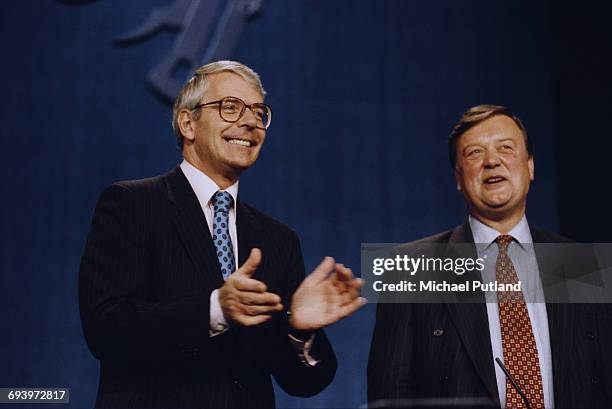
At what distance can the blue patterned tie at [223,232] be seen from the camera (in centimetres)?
209

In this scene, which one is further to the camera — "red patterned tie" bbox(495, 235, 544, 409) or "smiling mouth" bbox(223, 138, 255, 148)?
"smiling mouth" bbox(223, 138, 255, 148)

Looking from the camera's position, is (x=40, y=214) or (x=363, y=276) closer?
(x=363, y=276)

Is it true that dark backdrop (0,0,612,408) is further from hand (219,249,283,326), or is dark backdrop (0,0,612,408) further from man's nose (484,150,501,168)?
hand (219,249,283,326)

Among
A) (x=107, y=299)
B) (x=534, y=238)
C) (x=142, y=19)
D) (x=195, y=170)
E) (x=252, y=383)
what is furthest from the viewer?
(x=142, y=19)

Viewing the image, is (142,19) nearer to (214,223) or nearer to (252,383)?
(214,223)

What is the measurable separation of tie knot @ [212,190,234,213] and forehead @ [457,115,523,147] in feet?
2.54

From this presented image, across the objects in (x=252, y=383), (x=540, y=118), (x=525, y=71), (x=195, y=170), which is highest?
(x=525, y=71)

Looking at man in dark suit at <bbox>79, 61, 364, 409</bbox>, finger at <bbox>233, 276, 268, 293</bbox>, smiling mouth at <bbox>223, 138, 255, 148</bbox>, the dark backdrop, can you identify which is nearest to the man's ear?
man in dark suit at <bbox>79, 61, 364, 409</bbox>

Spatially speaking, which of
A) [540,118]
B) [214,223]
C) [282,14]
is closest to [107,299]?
[214,223]

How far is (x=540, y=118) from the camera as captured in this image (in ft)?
9.61

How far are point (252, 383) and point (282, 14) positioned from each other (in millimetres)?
1459

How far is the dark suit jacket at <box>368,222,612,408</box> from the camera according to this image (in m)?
2.15

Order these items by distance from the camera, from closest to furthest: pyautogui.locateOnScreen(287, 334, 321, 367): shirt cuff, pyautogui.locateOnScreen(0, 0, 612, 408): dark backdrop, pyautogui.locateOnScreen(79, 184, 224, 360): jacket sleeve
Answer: pyautogui.locateOnScreen(79, 184, 224, 360): jacket sleeve < pyautogui.locateOnScreen(287, 334, 321, 367): shirt cuff < pyautogui.locateOnScreen(0, 0, 612, 408): dark backdrop

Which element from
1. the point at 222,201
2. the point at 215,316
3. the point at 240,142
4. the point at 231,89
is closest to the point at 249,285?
the point at 215,316
